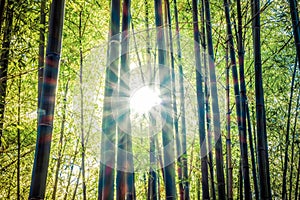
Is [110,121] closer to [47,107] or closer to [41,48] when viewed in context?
[47,107]

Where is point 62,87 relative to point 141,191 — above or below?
above

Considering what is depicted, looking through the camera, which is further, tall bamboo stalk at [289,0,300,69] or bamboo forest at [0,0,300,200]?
tall bamboo stalk at [289,0,300,69]

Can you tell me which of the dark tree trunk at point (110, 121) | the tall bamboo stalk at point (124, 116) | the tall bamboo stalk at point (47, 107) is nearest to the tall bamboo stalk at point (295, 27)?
the tall bamboo stalk at point (124, 116)

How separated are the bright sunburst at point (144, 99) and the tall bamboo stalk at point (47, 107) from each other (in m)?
1.64

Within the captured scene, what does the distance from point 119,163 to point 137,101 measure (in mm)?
2312

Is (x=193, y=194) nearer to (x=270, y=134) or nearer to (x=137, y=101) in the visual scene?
(x=270, y=134)

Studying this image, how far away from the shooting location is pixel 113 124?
2059 millimetres

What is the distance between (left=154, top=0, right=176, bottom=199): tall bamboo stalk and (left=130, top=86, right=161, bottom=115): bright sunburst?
119mm

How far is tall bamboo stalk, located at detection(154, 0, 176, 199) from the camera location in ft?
8.41

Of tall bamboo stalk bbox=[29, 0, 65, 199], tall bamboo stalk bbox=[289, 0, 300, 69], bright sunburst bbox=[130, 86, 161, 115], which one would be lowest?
tall bamboo stalk bbox=[29, 0, 65, 199]

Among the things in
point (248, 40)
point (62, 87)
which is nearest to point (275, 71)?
point (248, 40)

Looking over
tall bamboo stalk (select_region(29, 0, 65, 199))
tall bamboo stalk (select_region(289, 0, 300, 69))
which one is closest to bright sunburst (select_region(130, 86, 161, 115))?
tall bamboo stalk (select_region(289, 0, 300, 69))

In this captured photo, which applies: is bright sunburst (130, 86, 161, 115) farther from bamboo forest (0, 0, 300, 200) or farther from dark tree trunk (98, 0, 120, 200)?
dark tree trunk (98, 0, 120, 200)

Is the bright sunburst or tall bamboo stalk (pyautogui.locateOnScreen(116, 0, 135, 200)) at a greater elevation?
the bright sunburst
